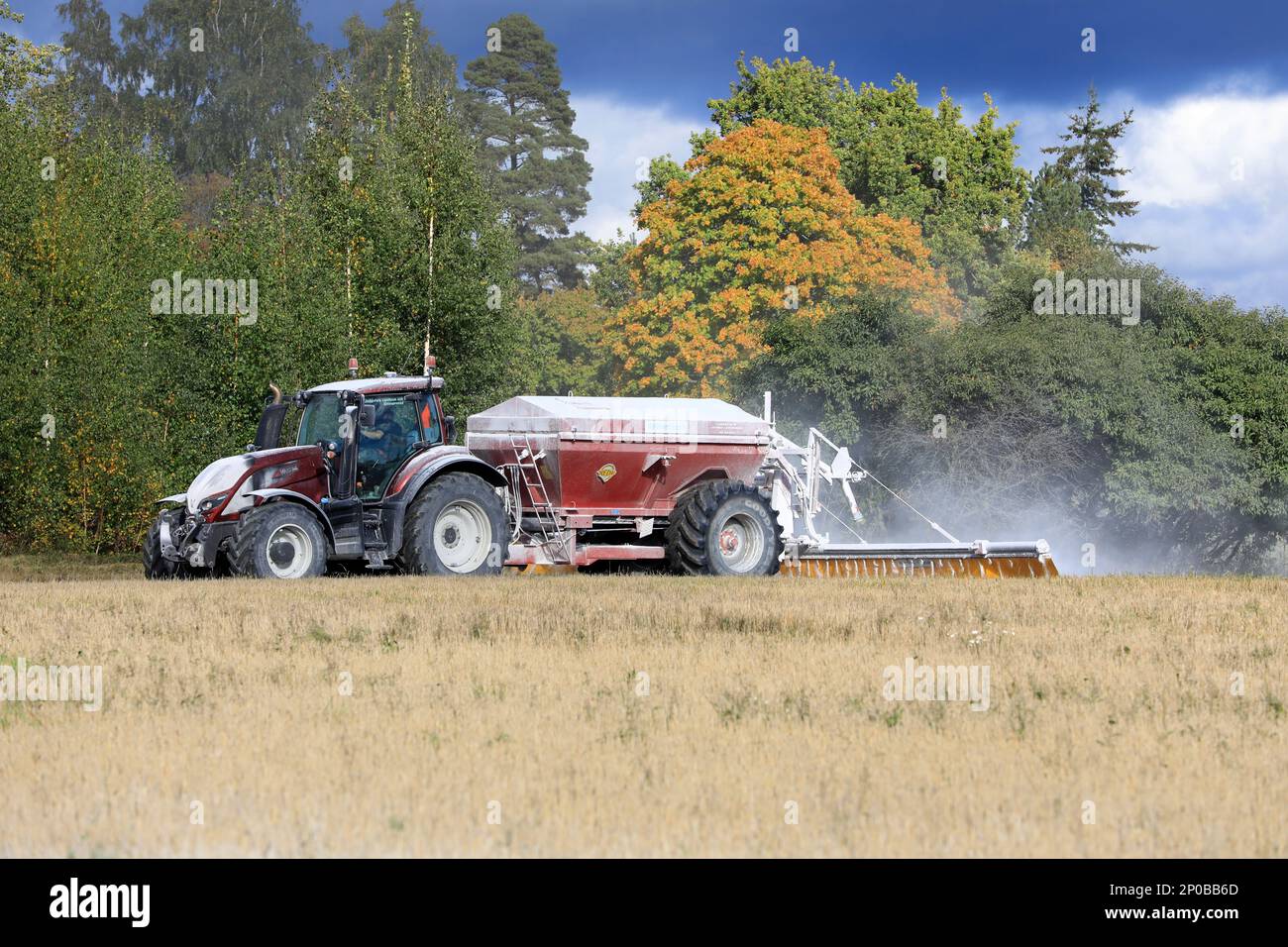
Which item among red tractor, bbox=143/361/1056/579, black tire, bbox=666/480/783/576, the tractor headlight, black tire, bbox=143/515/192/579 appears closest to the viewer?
the tractor headlight

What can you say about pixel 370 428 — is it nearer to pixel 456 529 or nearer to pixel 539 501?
pixel 456 529

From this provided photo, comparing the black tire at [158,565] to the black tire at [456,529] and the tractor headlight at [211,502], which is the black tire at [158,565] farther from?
the black tire at [456,529]

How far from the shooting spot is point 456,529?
23297 mm

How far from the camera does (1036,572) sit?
2505 cm

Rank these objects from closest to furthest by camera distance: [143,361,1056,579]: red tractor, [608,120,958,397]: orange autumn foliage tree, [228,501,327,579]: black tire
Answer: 1. [228,501,327,579]: black tire
2. [143,361,1056,579]: red tractor
3. [608,120,958,397]: orange autumn foliage tree

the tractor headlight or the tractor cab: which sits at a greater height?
the tractor cab

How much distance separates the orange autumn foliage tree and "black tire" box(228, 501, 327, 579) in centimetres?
3009

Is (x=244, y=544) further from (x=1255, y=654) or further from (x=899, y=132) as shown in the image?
(x=899, y=132)

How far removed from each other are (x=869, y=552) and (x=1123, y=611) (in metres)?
7.43

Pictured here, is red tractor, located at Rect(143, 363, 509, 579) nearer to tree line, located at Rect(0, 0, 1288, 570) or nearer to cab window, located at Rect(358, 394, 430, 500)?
cab window, located at Rect(358, 394, 430, 500)

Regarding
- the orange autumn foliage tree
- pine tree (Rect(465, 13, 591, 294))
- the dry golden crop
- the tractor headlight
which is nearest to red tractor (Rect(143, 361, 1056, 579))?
the tractor headlight

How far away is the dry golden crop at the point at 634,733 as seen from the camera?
773cm

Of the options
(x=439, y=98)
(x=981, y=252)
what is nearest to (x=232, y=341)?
(x=439, y=98)

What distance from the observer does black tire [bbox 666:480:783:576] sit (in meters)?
24.4
